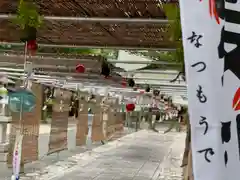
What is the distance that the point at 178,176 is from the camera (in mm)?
7641

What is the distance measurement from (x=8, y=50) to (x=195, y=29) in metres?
5.43

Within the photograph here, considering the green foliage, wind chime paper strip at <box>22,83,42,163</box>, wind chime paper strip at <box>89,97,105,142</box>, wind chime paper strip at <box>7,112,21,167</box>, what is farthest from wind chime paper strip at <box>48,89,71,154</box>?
the green foliage

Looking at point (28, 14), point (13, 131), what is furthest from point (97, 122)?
point (28, 14)

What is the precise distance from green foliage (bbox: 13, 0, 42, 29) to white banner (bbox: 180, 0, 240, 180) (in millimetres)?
2382

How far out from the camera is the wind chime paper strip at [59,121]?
311 inches

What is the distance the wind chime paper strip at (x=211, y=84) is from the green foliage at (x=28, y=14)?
7.82 ft

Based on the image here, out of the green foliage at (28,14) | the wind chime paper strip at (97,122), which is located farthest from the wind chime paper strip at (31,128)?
the wind chime paper strip at (97,122)

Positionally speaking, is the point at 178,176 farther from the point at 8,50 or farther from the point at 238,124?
the point at 238,124

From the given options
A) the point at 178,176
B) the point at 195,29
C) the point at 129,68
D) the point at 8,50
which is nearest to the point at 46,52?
the point at 8,50

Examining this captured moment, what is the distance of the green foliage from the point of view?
12.0 feet

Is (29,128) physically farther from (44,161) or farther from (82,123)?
(82,123)

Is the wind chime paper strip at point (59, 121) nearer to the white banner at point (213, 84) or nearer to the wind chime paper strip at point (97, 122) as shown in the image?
the wind chime paper strip at point (97, 122)

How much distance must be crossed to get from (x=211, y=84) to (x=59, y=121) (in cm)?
706

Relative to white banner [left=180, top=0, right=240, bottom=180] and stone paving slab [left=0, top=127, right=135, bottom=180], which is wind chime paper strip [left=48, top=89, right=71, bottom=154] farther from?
white banner [left=180, top=0, right=240, bottom=180]
